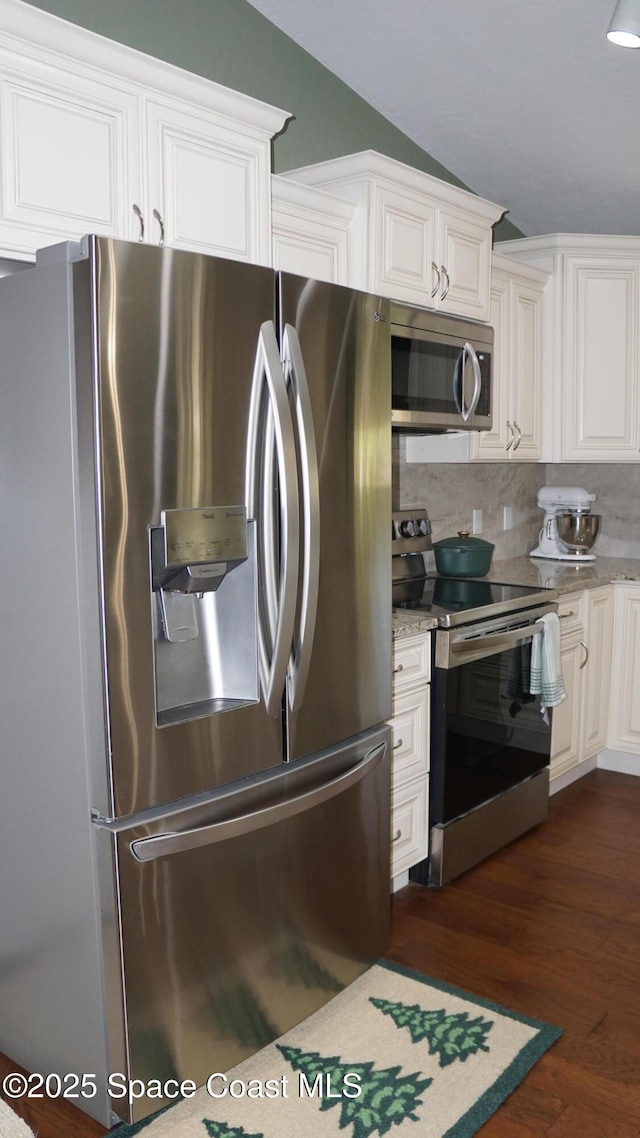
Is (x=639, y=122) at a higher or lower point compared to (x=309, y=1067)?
higher

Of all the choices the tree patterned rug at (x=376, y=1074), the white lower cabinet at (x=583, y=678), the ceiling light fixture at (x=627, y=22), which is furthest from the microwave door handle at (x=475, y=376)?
the tree patterned rug at (x=376, y=1074)

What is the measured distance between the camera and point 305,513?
197 centimetres

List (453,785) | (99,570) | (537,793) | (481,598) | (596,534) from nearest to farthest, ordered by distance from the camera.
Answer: (99,570), (453,785), (481,598), (537,793), (596,534)

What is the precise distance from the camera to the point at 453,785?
114 inches

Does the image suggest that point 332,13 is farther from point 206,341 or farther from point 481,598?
point 481,598

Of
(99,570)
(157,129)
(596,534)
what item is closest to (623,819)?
(596,534)

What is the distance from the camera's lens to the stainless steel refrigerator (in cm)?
166

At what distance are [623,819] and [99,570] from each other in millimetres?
2635

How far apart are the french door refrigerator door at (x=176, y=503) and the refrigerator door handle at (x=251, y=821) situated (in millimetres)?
78

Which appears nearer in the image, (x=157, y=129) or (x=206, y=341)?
(x=206, y=341)

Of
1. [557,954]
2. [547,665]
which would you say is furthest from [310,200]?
[557,954]

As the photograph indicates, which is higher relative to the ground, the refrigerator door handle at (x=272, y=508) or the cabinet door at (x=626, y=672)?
the refrigerator door handle at (x=272, y=508)

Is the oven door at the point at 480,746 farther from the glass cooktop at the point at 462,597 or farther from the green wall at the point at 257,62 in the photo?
the green wall at the point at 257,62

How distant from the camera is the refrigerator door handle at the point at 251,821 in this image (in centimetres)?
176
